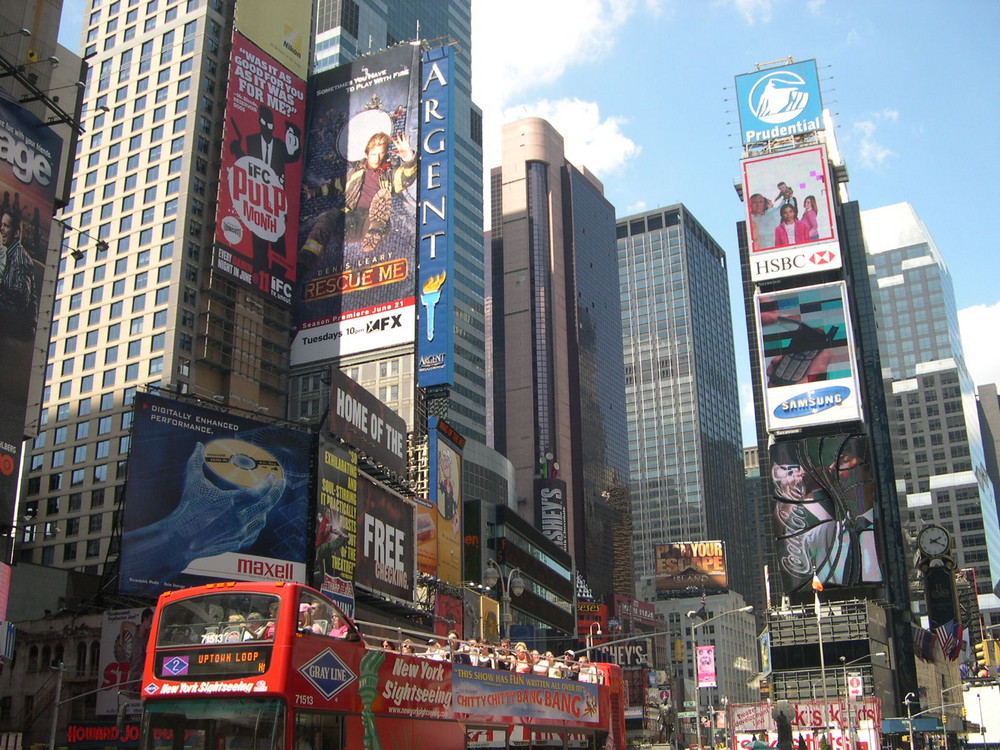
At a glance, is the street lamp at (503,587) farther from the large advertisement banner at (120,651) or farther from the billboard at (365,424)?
the large advertisement banner at (120,651)

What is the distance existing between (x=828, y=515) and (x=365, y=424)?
72728 mm

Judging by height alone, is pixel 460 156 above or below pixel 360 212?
above

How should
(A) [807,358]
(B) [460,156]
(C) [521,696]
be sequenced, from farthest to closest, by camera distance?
(B) [460,156] → (A) [807,358] → (C) [521,696]

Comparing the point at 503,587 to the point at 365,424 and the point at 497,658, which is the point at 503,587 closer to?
the point at 365,424

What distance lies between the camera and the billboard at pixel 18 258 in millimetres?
48250

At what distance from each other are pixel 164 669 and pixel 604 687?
46.3 feet

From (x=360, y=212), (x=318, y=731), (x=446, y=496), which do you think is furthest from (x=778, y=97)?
(x=318, y=731)

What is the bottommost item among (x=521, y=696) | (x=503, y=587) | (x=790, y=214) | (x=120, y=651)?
(x=521, y=696)

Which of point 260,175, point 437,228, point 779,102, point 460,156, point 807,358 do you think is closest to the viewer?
point 437,228

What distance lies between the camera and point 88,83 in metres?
103

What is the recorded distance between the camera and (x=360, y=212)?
84.8 m

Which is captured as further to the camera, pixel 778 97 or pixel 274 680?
pixel 778 97

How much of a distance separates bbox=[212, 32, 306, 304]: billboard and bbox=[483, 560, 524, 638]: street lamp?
30.4m

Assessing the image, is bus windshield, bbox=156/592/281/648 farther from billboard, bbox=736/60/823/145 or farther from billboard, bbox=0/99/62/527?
billboard, bbox=736/60/823/145
